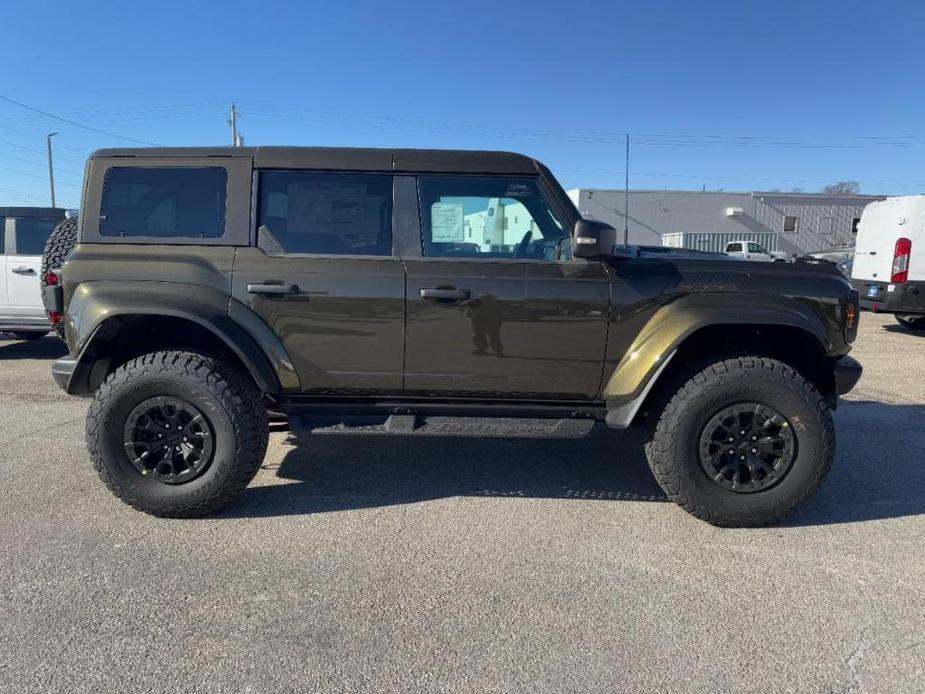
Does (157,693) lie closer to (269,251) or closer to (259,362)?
(259,362)

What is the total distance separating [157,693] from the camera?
2.17 m

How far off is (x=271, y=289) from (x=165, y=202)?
86cm

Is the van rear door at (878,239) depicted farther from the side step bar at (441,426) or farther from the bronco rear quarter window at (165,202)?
the bronco rear quarter window at (165,202)

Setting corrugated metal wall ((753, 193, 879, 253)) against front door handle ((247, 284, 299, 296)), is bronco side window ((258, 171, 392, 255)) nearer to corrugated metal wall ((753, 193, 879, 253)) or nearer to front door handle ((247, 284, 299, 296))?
front door handle ((247, 284, 299, 296))

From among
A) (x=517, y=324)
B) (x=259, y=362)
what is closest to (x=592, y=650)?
(x=517, y=324)

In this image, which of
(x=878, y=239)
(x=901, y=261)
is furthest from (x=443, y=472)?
(x=878, y=239)

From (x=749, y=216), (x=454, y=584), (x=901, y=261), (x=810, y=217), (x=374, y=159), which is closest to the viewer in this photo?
(x=454, y=584)

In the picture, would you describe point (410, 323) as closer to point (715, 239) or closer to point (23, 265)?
point (23, 265)

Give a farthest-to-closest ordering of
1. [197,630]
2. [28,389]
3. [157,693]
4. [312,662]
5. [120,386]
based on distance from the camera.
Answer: [28,389], [120,386], [197,630], [312,662], [157,693]

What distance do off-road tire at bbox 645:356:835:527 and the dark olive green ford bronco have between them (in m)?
0.01

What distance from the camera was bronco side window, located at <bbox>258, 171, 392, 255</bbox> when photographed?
3.62 metres

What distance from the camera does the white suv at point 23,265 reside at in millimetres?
7918

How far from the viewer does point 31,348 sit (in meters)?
9.17

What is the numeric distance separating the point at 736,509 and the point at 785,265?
1.40 meters
